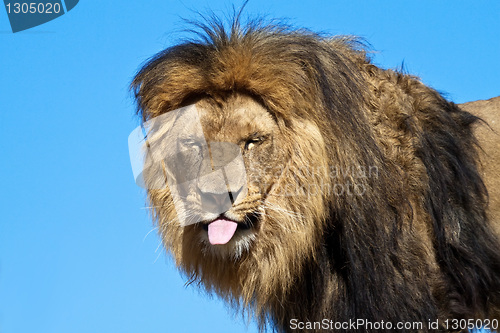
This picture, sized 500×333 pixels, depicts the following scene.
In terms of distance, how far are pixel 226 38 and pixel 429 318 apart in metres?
2.38

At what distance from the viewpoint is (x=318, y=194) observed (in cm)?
500

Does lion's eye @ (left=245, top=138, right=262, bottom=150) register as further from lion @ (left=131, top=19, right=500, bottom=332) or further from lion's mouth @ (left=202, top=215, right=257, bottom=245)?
lion's mouth @ (left=202, top=215, right=257, bottom=245)

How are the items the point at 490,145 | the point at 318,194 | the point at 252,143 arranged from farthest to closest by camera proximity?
the point at 490,145 < the point at 252,143 < the point at 318,194

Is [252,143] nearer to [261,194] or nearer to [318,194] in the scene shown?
[261,194]

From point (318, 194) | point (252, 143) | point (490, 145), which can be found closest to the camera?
point (318, 194)

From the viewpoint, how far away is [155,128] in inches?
217

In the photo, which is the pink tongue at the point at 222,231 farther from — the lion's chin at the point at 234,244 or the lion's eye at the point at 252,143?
the lion's eye at the point at 252,143

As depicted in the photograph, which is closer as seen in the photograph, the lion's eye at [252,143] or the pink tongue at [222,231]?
the pink tongue at [222,231]

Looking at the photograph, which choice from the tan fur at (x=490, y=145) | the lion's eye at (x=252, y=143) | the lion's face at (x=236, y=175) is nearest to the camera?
the lion's face at (x=236, y=175)

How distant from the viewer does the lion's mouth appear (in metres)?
5.01

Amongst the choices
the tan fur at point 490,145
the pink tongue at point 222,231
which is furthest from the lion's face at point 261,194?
the tan fur at point 490,145

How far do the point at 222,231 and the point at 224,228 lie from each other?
0.08 ft

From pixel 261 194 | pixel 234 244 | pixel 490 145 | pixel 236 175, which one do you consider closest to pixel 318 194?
pixel 261 194

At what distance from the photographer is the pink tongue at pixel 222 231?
5012 millimetres
